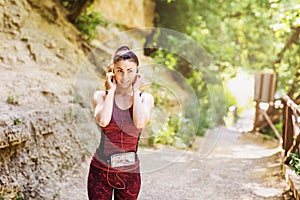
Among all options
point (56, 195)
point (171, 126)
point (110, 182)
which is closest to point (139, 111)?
point (110, 182)

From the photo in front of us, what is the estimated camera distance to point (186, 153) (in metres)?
6.47

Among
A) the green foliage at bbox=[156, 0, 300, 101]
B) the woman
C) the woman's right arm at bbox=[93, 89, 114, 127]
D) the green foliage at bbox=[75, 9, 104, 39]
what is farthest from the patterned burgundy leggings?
the green foliage at bbox=[156, 0, 300, 101]

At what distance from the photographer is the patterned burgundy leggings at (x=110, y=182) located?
2.04 m

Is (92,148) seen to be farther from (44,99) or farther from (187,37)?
(187,37)

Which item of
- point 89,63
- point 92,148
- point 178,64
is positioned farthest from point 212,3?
point 92,148

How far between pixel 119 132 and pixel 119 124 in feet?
0.15

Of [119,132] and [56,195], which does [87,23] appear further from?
[119,132]

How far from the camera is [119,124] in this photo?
199cm

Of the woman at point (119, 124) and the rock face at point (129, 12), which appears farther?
the rock face at point (129, 12)

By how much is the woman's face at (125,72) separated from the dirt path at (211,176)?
87cm

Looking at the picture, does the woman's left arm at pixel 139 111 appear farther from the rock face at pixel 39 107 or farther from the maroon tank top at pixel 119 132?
the rock face at pixel 39 107

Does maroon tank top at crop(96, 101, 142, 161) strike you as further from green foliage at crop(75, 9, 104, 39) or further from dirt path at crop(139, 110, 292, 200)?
green foliage at crop(75, 9, 104, 39)

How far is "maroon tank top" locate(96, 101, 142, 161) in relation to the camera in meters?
1.98

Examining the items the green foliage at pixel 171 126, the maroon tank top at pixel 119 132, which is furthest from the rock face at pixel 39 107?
the green foliage at pixel 171 126
